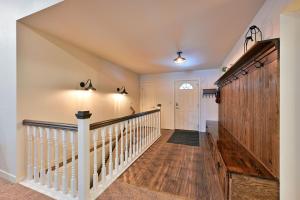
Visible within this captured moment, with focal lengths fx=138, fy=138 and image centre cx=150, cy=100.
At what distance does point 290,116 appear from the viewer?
1.13 meters

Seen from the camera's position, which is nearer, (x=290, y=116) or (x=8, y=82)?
(x=290, y=116)

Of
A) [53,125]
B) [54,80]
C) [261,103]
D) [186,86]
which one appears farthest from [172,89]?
[53,125]

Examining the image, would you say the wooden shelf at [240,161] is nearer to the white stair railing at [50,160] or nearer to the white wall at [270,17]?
the white wall at [270,17]

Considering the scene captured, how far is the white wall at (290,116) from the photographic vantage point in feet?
3.66

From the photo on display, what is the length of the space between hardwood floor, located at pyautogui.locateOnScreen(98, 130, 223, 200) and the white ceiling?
7.49 ft

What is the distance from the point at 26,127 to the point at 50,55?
126cm

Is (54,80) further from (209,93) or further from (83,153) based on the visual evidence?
(209,93)

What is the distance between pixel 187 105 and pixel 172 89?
858 millimetres

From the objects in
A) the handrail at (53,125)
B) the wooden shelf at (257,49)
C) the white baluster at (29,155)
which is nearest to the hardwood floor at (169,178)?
the handrail at (53,125)

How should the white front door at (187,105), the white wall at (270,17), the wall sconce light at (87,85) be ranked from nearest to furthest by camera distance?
the white wall at (270,17) < the wall sconce light at (87,85) < the white front door at (187,105)

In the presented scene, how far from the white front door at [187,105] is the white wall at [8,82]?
182 inches

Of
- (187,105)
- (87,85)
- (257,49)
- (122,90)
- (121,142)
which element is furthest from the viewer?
(187,105)

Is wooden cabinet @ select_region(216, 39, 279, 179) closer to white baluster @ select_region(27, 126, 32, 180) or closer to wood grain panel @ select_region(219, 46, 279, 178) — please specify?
wood grain panel @ select_region(219, 46, 279, 178)

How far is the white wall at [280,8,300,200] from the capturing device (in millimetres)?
1116
